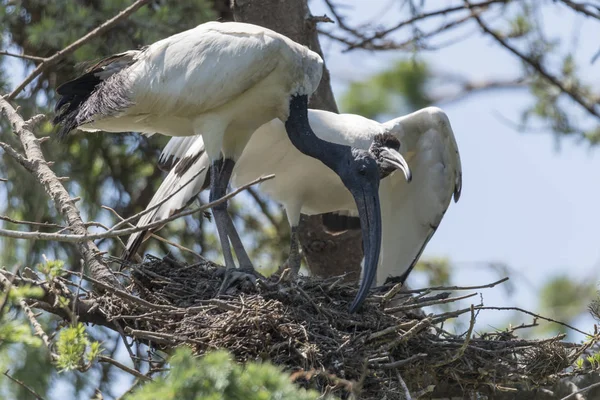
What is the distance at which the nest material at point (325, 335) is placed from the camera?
424 cm

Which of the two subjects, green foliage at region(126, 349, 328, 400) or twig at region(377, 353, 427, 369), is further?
twig at region(377, 353, 427, 369)

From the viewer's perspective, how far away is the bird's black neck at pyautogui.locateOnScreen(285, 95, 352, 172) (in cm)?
529

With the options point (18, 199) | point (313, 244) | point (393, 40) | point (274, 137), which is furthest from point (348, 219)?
point (18, 199)

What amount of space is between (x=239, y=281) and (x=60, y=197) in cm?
91

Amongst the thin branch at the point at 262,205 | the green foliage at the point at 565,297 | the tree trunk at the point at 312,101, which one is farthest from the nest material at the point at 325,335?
the green foliage at the point at 565,297

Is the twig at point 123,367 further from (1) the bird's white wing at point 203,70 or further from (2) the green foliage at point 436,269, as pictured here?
(2) the green foliage at point 436,269

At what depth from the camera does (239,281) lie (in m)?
4.72

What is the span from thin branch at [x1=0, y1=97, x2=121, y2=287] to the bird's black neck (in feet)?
4.07

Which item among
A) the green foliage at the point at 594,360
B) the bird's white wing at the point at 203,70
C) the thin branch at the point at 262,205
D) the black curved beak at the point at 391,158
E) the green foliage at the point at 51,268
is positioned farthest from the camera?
the thin branch at the point at 262,205

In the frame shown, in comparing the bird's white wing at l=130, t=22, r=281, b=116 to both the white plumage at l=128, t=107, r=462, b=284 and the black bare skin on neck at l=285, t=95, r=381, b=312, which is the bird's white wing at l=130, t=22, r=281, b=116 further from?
the white plumage at l=128, t=107, r=462, b=284

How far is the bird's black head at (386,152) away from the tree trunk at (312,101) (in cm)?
89

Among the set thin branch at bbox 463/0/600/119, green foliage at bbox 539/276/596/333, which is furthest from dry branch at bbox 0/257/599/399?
green foliage at bbox 539/276/596/333

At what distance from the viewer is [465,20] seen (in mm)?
6918

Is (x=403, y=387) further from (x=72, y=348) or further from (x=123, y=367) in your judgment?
(x=72, y=348)
